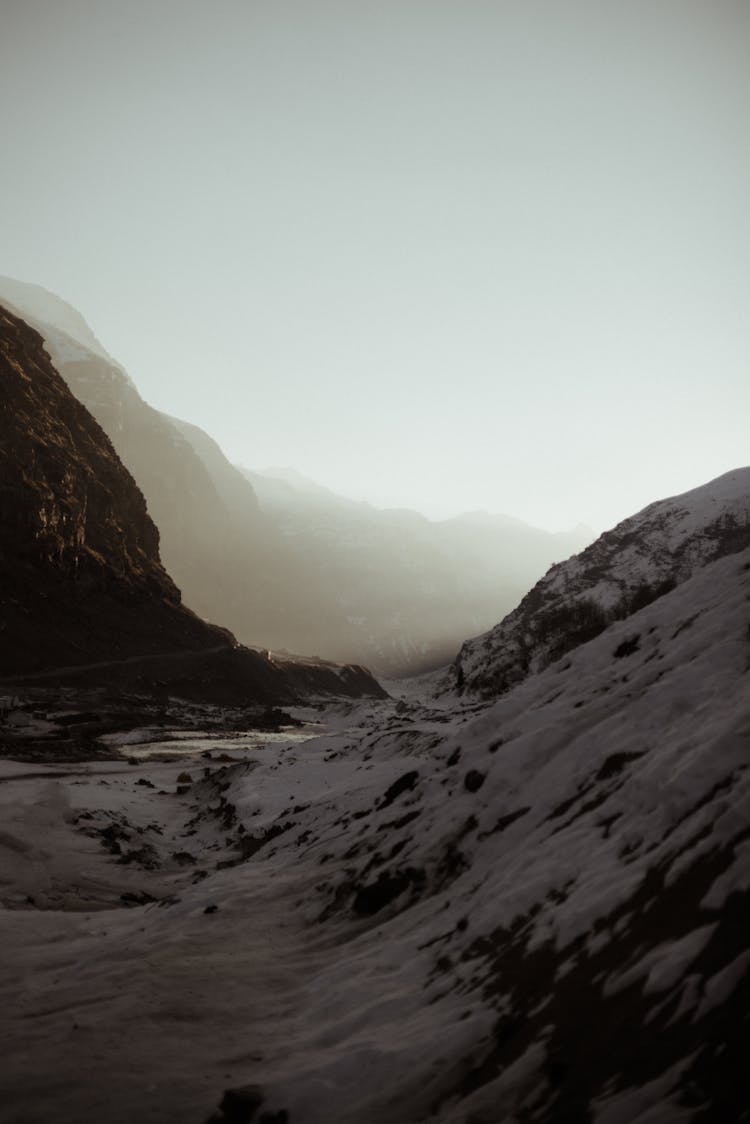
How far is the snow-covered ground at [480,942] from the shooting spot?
10.9ft

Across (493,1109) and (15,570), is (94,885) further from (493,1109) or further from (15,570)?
(15,570)

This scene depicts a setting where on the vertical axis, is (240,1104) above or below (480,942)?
below

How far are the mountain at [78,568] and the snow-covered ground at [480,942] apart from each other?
55.4m

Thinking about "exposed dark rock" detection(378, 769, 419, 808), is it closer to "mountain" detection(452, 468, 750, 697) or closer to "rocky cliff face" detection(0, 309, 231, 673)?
"mountain" detection(452, 468, 750, 697)

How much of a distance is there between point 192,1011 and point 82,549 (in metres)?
71.4

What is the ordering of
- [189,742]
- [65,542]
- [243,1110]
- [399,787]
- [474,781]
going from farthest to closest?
[65,542] → [189,742] → [399,787] → [474,781] → [243,1110]

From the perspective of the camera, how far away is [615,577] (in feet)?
143

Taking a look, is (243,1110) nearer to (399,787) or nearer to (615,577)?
(399,787)

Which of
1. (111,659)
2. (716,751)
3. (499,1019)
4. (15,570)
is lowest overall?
(111,659)

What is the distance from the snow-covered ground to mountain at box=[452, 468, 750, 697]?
28010 mm

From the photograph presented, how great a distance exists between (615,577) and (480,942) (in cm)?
4184

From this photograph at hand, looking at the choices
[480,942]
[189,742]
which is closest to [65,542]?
[189,742]

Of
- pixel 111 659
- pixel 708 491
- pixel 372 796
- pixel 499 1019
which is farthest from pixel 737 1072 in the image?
pixel 111 659

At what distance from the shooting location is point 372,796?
10.6 meters
